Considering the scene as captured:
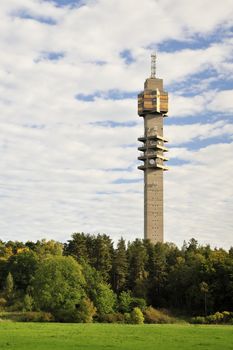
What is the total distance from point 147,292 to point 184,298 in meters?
6.75

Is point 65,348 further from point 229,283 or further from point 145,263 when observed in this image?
point 145,263

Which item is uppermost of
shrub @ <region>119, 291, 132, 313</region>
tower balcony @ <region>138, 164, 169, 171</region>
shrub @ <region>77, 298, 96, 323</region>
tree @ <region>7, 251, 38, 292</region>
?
tower balcony @ <region>138, 164, 169, 171</region>

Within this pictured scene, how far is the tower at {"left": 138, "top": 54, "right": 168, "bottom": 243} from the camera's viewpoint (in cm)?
14350

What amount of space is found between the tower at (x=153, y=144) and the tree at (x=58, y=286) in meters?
57.5

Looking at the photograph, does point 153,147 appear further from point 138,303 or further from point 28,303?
point 28,303

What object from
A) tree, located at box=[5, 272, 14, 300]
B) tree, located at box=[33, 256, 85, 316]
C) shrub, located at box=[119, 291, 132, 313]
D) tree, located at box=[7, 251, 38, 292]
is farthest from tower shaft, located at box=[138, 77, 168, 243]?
tree, located at box=[33, 256, 85, 316]

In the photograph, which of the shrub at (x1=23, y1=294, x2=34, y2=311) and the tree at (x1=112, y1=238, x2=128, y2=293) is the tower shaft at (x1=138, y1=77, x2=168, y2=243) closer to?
the tree at (x1=112, y1=238, x2=128, y2=293)

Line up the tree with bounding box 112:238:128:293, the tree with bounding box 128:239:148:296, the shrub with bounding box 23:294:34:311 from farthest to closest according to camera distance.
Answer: the tree with bounding box 112:238:128:293 < the tree with bounding box 128:239:148:296 < the shrub with bounding box 23:294:34:311

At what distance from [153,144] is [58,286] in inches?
2785

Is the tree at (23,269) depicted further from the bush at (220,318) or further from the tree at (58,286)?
the bush at (220,318)

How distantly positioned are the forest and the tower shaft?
20.7m

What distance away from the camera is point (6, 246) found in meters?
122

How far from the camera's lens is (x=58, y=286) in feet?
273

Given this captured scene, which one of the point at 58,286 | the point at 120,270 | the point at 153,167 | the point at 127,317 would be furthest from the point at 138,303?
the point at 153,167
